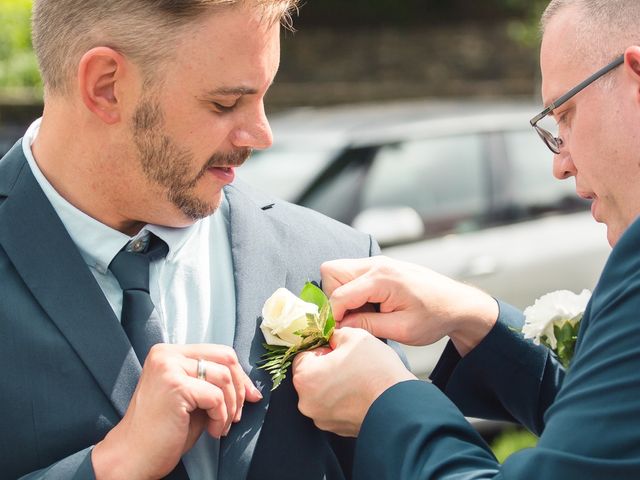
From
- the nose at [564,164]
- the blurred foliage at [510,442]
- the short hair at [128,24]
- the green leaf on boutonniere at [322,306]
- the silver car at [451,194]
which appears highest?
the short hair at [128,24]

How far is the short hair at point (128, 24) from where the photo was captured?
2189mm

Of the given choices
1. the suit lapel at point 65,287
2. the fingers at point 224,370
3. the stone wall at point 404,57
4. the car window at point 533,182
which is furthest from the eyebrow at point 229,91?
the stone wall at point 404,57

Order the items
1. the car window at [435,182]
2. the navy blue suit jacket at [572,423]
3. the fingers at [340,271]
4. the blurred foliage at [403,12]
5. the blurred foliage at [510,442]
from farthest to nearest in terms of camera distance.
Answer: the blurred foliage at [403,12] → the car window at [435,182] → the blurred foliage at [510,442] → the fingers at [340,271] → the navy blue suit jacket at [572,423]

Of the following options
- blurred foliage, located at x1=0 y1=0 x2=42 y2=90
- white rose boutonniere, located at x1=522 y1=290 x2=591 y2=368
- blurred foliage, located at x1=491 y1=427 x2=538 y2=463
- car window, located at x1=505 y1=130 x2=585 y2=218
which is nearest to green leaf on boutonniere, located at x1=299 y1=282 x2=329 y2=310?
white rose boutonniere, located at x1=522 y1=290 x2=591 y2=368

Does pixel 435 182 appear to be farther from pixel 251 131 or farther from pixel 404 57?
pixel 404 57

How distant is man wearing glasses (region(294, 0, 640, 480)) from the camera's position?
1738mm

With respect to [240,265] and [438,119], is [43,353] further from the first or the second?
[438,119]

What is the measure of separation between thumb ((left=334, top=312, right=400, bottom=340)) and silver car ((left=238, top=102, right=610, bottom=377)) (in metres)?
3.19

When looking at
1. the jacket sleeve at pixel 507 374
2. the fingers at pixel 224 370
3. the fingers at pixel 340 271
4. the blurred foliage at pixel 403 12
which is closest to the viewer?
the fingers at pixel 224 370

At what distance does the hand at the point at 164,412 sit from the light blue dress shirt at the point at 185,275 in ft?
0.72

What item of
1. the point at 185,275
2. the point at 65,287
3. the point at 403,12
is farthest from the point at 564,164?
the point at 403,12

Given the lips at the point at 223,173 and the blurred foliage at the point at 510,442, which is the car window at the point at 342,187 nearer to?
the blurred foliage at the point at 510,442

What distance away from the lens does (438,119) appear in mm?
6312

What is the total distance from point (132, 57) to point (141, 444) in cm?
83
